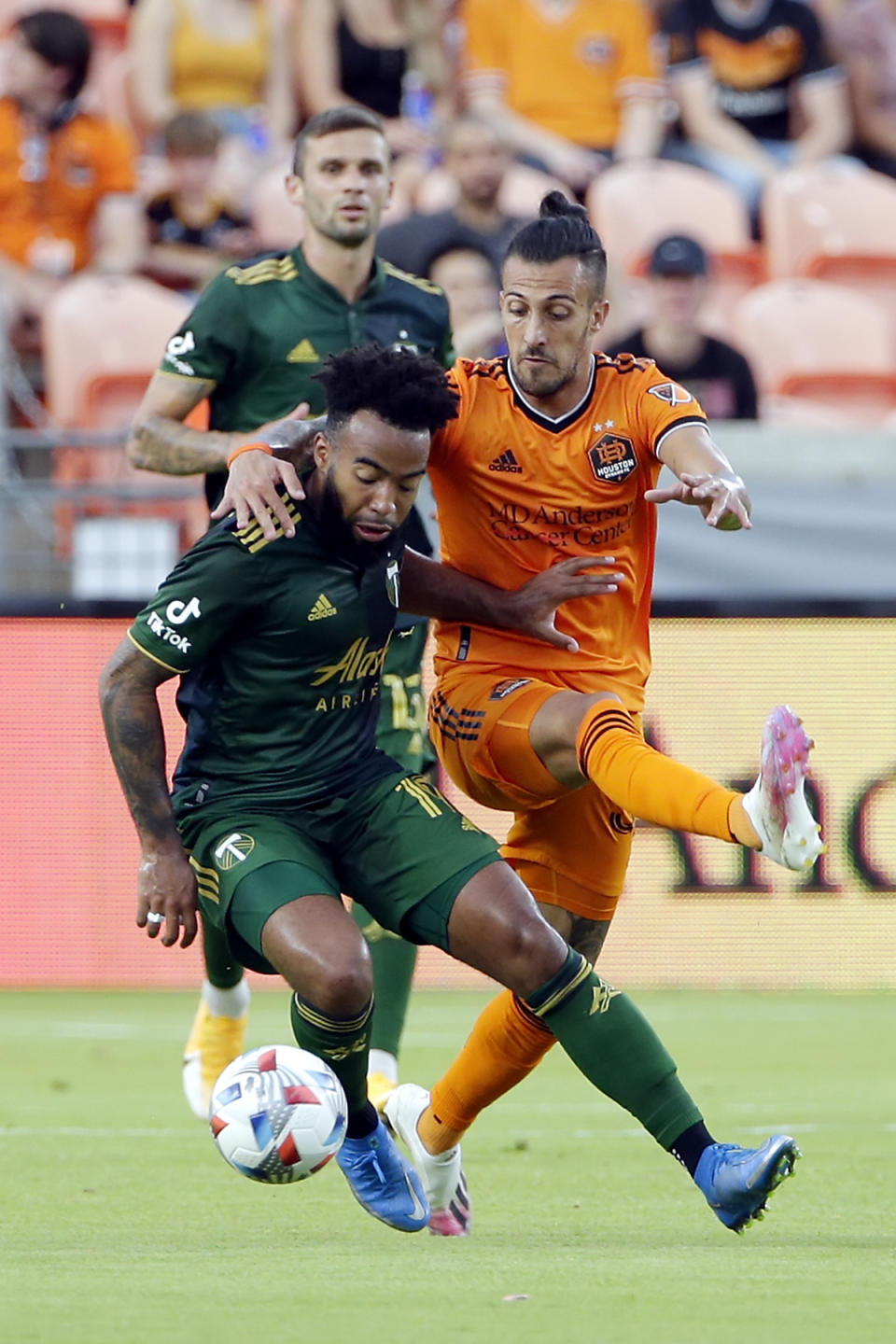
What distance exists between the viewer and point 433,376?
4.81 meters

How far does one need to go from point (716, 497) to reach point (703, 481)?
71 millimetres

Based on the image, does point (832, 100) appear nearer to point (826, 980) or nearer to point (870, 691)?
point (870, 691)

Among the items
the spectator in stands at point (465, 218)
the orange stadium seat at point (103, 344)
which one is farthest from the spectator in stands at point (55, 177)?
the spectator in stands at point (465, 218)

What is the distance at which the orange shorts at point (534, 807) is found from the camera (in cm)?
513

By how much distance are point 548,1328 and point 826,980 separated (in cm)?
643

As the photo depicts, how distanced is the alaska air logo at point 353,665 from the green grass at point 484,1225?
1231 millimetres

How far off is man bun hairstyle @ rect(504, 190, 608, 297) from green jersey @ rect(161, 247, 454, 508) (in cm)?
122

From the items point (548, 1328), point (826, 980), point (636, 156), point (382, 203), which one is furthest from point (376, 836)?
point (636, 156)

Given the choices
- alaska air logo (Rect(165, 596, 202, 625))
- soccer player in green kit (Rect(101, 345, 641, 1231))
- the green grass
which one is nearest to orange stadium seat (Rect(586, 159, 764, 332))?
the green grass

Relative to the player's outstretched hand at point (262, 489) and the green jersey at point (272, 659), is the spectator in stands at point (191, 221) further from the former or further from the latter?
the green jersey at point (272, 659)

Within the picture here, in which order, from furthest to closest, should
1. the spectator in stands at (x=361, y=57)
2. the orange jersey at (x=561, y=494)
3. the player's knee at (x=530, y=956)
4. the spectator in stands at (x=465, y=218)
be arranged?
the spectator in stands at (x=361, y=57) → the spectator in stands at (x=465, y=218) → the orange jersey at (x=561, y=494) → the player's knee at (x=530, y=956)

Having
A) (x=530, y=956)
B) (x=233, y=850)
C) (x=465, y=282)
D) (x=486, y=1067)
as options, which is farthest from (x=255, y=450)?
(x=465, y=282)

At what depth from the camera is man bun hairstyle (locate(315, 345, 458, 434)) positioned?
4.71 meters

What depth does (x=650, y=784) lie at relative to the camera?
4605mm
